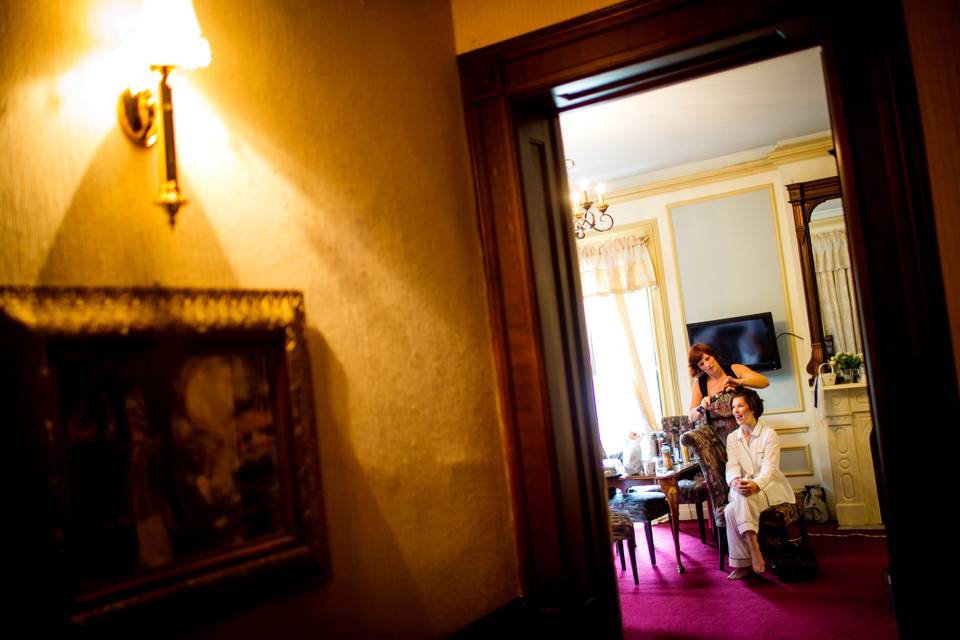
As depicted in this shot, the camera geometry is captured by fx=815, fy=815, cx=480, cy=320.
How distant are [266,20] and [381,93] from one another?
0.43 metres

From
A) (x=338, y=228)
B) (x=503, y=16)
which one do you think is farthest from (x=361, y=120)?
(x=503, y=16)

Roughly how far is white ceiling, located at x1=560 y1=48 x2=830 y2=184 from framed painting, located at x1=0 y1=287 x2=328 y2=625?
366 cm

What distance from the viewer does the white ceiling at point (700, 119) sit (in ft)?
17.9

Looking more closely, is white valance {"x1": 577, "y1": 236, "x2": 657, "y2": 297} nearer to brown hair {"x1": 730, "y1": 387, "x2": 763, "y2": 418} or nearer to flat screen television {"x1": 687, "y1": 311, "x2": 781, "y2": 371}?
flat screen television {"x1": 687, "y1": 311, "x2": 781, "y2": 371}

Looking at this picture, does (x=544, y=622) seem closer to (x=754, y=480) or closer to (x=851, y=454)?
(x=754, y=480)

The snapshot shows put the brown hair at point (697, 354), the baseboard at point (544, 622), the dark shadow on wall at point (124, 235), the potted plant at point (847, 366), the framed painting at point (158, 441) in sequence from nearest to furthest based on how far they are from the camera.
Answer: the framed painting at point (158, 441), the dark shadow on wall at point (124, 235), the baseboard at point (544, 622), the brown hair at point (697, 354), the potted plant at point (847, 366)

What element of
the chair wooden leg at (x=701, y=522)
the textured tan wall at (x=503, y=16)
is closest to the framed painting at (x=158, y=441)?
the textured tan wall at (x=503, y=16)

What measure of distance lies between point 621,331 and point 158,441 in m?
6.94

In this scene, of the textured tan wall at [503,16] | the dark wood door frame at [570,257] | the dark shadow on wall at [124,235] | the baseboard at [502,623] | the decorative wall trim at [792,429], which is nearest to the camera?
the dark shadow on wall at [124,235]

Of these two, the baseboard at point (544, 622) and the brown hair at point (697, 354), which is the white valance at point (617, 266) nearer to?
the brown hair at point (697, 354)

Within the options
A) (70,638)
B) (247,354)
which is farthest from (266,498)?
(70,638)

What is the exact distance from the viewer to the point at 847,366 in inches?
260

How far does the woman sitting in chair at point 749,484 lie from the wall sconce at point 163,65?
4.40 meters

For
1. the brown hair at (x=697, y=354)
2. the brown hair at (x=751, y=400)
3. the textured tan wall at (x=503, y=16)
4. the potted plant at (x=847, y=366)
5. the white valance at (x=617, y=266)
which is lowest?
the brown hair at (x=751, y=400)
